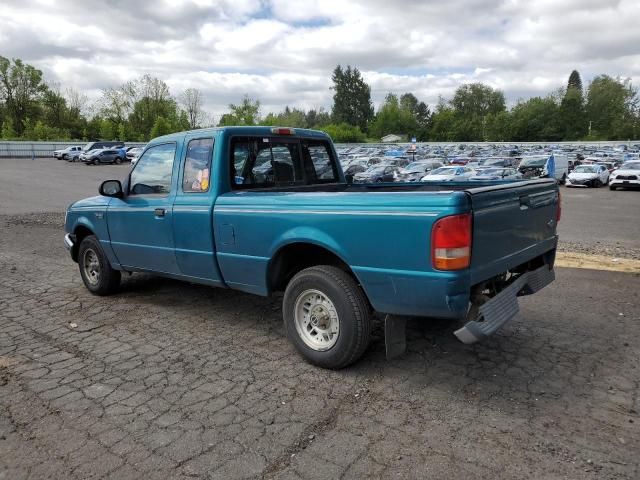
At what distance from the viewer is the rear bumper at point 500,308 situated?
3.43m

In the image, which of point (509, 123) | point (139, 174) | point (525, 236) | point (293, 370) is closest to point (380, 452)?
point (293, 370)

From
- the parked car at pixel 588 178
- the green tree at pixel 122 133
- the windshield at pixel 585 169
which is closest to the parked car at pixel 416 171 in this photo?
the parked car at pixel 588 178

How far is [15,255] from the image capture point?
903 cm

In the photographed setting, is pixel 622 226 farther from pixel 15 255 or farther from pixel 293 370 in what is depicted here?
pixel 15 255

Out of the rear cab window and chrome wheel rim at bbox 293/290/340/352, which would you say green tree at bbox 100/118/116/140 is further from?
chrome wheel rim at bbox 293/290/340/352

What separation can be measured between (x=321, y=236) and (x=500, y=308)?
4.68 ft

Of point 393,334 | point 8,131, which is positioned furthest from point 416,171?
point 8,131

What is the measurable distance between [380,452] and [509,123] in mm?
123566

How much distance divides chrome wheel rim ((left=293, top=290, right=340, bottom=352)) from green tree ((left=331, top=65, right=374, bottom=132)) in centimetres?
12900

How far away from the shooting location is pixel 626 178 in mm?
25891

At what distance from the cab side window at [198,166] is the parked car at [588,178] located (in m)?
28.1

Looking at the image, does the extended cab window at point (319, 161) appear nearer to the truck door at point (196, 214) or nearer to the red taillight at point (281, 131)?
the red taillight at point (281, 131)

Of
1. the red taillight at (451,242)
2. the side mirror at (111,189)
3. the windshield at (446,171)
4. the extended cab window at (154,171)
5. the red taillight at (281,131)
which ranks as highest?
the red taillight at (281,131)

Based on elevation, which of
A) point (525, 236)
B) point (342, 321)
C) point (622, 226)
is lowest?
point (622, 226)
